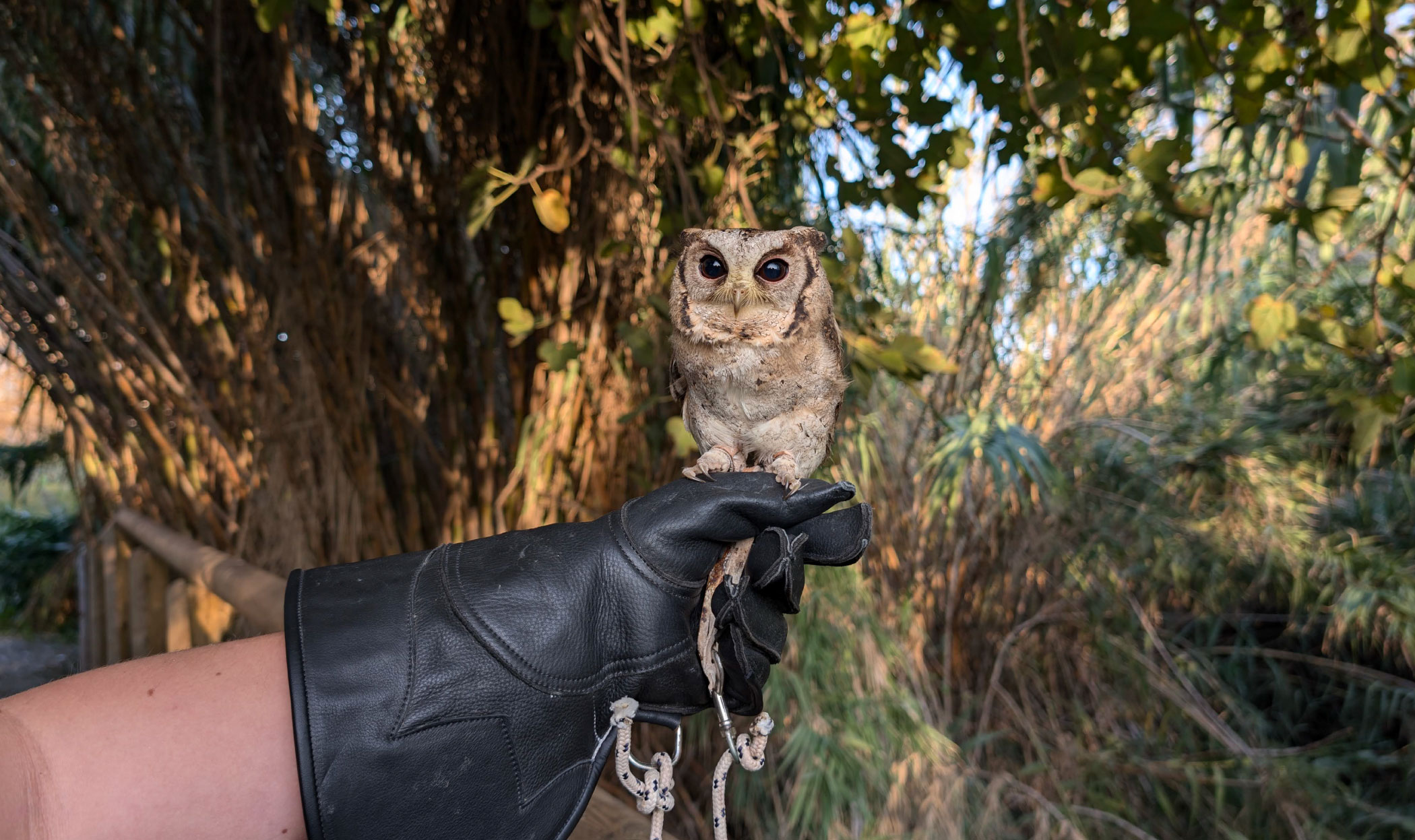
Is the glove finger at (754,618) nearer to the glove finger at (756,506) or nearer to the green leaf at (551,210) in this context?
the glove finger at (756,506)

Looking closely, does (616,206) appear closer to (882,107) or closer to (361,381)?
(882,107)

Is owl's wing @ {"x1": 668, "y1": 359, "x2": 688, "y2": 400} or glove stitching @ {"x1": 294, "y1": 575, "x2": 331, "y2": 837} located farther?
owl's wing @ {"x1": 668, "y1": 359, "x2": 688, "y2": 400}

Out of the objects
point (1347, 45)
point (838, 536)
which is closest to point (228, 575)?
point (838, 536)

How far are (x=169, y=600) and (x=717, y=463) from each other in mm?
2144

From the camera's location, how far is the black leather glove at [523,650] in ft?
2.74

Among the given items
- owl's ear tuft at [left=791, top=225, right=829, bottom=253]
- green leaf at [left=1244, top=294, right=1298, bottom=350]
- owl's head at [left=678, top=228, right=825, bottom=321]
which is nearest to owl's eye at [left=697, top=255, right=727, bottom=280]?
owl's head at [left=678, top=228, right=825, bottom=321]

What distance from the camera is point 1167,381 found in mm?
3271

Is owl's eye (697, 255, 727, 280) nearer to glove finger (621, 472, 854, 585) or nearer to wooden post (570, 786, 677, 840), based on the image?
glove finger (621, 472, 854, 585)

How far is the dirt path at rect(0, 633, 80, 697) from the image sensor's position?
13.7 feet

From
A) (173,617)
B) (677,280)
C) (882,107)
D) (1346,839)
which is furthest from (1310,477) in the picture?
(173,617)

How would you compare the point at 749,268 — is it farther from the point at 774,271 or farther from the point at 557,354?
the point at 557,354

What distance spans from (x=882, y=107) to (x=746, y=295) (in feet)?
2.14

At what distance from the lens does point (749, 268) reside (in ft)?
3.33

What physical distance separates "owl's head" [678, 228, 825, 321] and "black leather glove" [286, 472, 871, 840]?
232 mm
